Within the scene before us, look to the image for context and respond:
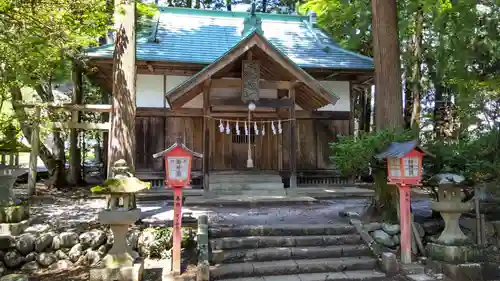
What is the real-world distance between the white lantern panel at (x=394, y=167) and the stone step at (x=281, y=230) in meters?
1.62

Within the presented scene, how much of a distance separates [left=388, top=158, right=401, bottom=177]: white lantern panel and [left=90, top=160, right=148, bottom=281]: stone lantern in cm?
484

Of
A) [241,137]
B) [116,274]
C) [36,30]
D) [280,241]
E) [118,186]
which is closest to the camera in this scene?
[116,274]

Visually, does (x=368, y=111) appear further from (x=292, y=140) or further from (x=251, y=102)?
(x=251, y=102)

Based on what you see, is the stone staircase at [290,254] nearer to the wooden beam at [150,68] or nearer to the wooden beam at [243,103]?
the wooden beam at [243,103]

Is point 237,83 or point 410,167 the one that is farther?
point 237,83

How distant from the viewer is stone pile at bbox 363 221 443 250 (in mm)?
7410

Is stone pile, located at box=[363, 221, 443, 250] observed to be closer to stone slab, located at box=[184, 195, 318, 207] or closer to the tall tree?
stone slab, located at box=[184, 195, 318, 207]

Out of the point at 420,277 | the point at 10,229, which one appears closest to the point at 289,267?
the point at 420,277

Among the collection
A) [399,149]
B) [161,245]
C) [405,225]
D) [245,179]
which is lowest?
[161,245]

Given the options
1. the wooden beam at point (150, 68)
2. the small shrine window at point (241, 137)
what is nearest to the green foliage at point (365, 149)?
the small shrine window at point (241, 137)

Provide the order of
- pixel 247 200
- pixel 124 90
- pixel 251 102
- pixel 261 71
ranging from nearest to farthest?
pixel 124 90, pixel 247 200, pixel 251 102, pixel 261 71

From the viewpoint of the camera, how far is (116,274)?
230 inches

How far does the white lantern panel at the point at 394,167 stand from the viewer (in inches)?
266

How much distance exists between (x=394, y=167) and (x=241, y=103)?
607cm
